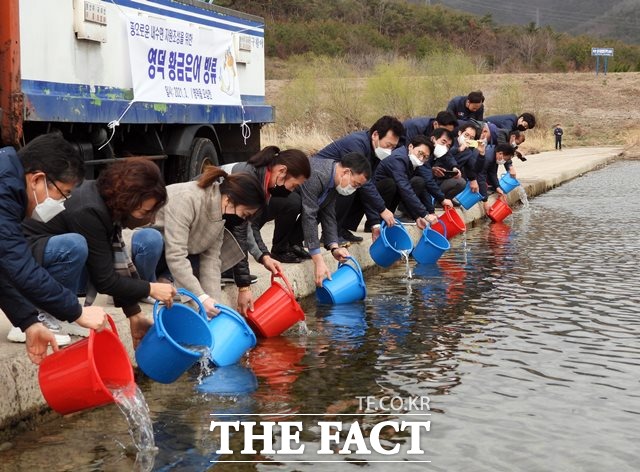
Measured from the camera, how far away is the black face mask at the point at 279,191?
7157 mm

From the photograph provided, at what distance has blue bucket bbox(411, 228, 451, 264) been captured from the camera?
9.52 m

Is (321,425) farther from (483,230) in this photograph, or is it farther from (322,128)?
(322,128)

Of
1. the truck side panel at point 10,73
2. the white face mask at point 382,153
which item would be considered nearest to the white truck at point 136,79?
the truck side panel at point 10,73

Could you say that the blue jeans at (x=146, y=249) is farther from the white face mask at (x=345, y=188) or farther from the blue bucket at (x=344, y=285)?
the white face mask at (x=345, y=188)

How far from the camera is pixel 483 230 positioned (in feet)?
42.8

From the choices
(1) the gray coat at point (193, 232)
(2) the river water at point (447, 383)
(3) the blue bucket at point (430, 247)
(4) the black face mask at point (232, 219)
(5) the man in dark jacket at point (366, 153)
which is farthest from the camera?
(3) the blue bucket at point (430, 247)

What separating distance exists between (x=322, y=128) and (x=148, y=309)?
2779 centimetres

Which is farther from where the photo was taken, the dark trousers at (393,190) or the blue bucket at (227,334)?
the dark trousers at (393,190)

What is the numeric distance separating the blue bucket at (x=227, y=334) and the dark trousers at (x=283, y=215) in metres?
2.17

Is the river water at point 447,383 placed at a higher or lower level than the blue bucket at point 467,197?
lower

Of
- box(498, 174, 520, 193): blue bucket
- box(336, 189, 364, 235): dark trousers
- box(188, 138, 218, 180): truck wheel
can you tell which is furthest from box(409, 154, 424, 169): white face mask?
box(498, 174, 520, 193): blue bucket

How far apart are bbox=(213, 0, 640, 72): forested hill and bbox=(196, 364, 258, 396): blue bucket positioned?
58.0 m

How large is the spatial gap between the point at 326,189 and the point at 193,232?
1.98 m

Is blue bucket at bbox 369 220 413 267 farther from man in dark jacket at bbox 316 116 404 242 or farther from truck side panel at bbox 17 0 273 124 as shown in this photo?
truck side panel at bbox 17 0 273 124
